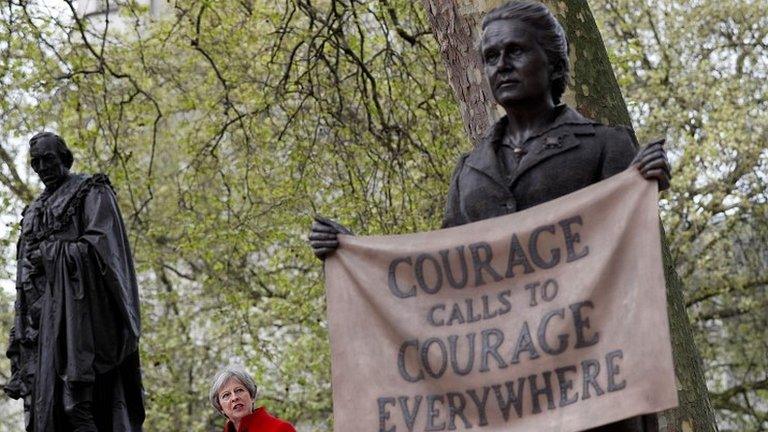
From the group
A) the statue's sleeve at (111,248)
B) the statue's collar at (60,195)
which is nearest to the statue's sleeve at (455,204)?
the statue's sleeve at (111,248)

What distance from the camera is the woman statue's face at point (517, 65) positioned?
16.7ft

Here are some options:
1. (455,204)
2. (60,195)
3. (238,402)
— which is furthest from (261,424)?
(455,204)

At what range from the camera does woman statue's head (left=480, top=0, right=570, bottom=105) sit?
16.7 ft

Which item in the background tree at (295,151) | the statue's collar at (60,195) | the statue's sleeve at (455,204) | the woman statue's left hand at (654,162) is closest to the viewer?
the woman statue's left hand at (654,162)

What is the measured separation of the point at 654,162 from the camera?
477 centimetres

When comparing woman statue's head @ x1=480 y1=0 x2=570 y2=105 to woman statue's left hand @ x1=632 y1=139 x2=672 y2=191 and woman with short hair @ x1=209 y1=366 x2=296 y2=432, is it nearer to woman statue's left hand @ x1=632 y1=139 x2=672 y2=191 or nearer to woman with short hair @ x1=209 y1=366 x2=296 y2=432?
woman statue's left hand @ x1=632 y1=139 x2=672 y2=191

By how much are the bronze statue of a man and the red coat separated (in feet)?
1.86

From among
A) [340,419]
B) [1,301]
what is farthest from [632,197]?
[1,301]

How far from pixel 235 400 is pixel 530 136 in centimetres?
403

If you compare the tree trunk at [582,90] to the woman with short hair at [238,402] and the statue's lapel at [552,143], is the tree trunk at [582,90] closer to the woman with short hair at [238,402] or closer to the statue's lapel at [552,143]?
the woman with short hair at [238,402]

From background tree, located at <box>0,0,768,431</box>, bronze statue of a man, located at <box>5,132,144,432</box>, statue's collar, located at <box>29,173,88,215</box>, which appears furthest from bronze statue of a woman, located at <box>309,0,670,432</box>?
background tree, located at <box>0,0,768,431</box>

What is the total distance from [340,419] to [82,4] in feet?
120

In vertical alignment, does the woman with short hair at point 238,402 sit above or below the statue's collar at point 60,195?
below

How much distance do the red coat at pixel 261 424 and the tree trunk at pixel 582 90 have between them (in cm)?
219
